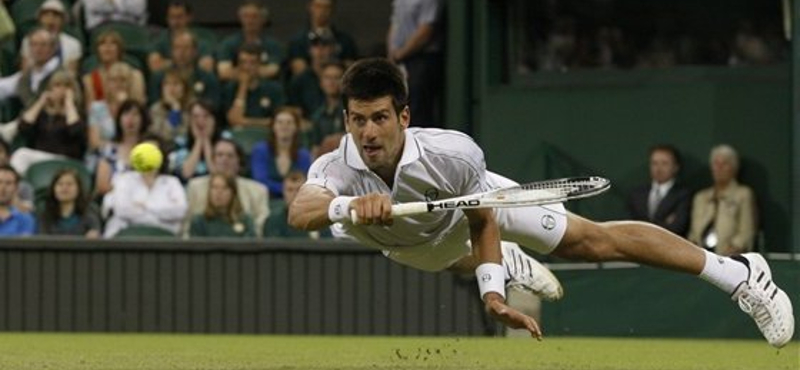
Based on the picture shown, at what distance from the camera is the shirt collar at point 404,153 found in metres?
9.20

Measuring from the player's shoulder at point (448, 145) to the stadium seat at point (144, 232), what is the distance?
6461 millimetres

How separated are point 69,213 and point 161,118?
125 cm

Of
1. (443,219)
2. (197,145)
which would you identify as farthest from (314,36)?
(443,219)

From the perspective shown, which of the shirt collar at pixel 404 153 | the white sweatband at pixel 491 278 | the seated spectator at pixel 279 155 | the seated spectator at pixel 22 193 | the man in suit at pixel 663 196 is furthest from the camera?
the seated spectator at pixel 279 155

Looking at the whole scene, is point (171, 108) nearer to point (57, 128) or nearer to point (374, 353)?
point (57, 128)

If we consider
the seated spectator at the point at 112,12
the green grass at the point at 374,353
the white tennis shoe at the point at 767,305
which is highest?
the seated spectator at the point at 112,12

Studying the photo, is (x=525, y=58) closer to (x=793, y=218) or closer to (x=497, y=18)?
(x=497, y=18)

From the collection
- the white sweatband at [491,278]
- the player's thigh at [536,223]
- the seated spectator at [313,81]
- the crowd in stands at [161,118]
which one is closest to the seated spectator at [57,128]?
the crowd in stands at [161,118]

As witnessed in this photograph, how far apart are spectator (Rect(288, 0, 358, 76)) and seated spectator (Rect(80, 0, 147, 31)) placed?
1.50 metres

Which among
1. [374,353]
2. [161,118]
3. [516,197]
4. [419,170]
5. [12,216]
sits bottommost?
[374,353]

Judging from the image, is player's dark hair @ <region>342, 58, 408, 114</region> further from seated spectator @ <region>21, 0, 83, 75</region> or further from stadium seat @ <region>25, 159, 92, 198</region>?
seated spectator @ <region>21, 0, 83, 75</region>

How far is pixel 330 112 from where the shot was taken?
1638 centimetres

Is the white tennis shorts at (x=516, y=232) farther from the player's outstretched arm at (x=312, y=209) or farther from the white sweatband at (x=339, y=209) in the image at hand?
the white sweatband at (x=339, y=209)

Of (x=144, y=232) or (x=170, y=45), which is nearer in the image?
(x=144, y=232)
